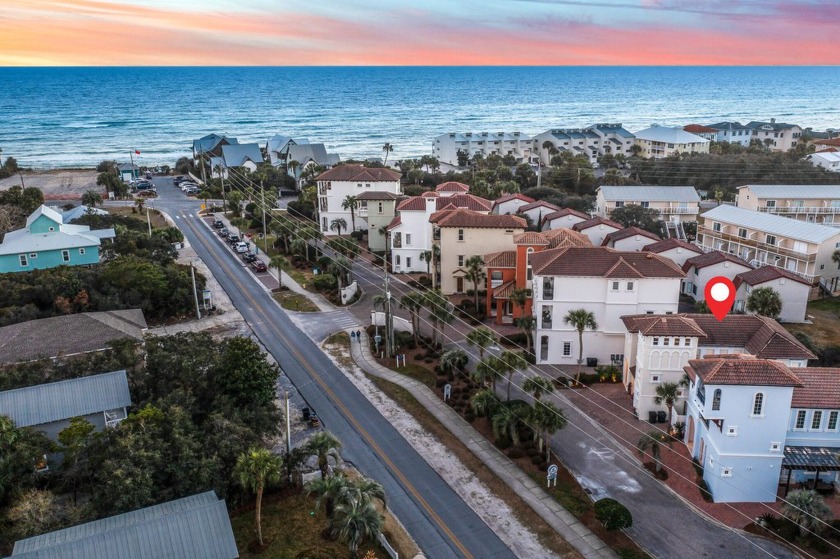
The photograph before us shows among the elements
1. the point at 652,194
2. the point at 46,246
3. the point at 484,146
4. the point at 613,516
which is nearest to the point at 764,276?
the point at 652,194

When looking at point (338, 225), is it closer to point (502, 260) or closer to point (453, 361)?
point (502, 260)

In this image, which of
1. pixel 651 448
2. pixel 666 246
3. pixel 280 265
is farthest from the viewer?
pixel 280 265

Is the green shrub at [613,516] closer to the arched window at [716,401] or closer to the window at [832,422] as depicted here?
the arched window at [716,401]

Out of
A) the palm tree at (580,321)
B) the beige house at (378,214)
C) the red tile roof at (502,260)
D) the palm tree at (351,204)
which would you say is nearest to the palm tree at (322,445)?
the palm tree at (580,321)

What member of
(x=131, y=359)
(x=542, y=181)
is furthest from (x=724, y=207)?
(x=131, y=359)

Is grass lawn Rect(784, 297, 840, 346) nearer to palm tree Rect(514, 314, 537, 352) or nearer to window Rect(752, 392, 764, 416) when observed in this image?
palm tree Rect(514, 314, 537, 352)
